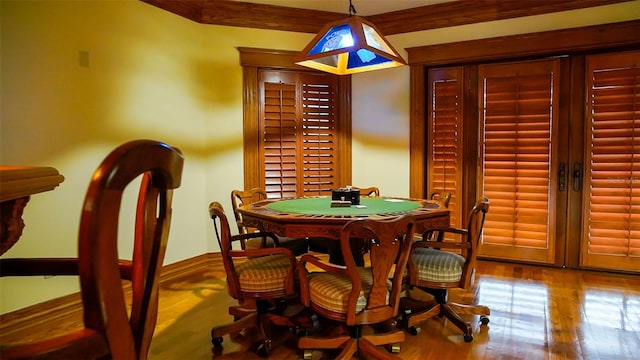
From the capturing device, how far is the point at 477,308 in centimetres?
254

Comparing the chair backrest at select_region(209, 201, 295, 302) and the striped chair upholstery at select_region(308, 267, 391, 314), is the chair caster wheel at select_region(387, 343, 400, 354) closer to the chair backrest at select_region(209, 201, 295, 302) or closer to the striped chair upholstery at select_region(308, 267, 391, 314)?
the striped chair upholstery at select_region(308, 267, 391, 314)

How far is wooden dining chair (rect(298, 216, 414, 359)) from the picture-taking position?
5.97 feet

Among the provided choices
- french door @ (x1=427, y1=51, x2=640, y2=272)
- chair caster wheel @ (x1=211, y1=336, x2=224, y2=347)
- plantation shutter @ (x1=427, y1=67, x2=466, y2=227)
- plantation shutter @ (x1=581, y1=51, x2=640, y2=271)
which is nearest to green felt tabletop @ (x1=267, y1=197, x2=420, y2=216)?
chair caster wheel @ (x1=211, y1=336, x2=224, y2=347)

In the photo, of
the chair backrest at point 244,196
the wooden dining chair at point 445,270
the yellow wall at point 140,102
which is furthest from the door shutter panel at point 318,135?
the wooden dining chair at point 445,270

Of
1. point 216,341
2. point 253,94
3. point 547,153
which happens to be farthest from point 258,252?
point 547,153

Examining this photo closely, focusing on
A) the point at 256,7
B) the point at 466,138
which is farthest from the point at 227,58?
the point at 466,138

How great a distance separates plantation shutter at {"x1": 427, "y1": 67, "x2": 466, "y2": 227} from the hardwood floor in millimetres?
1012

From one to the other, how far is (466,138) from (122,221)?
11.0 feet

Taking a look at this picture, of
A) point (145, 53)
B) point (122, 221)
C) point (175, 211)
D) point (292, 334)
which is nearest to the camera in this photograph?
point (292, 334)

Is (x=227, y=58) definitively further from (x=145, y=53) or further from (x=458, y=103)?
(x=458, y=103)

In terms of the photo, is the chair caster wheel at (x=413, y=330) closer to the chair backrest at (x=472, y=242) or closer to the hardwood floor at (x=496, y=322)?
the hardwood floor at (x=496, y=322)

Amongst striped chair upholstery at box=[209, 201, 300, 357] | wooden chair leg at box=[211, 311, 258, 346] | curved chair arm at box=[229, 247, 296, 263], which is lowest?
wooden chair leg at box=[211, 311, 258, 346]

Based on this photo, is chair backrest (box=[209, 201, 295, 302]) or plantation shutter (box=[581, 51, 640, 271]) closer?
chair backrest (box=[209, 201, 295, 302])

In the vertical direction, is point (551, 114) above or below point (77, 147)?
above
